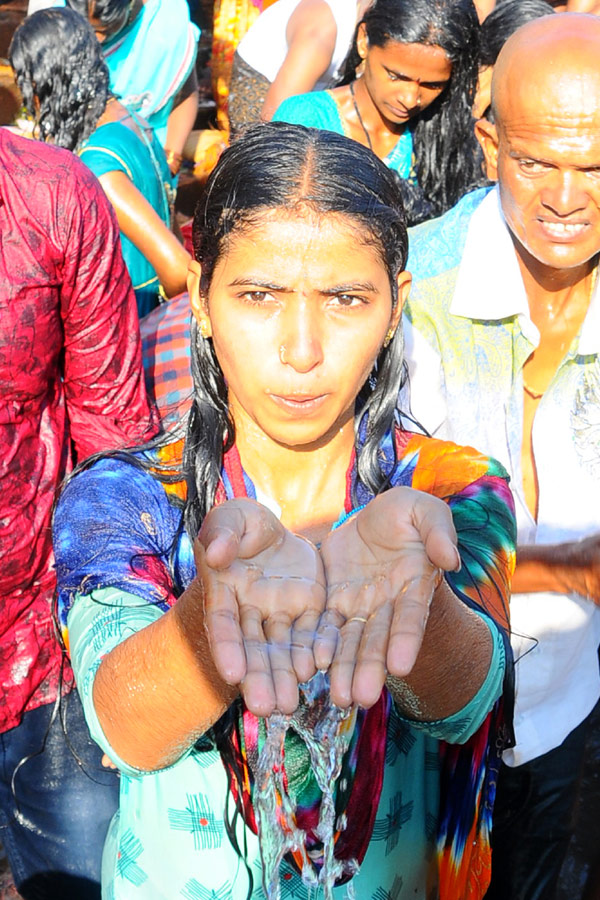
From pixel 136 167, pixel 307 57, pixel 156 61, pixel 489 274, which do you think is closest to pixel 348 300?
pixel 489 274

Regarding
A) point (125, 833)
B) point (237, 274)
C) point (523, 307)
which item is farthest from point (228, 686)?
point (523, 307)

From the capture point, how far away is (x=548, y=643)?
7.54 feet

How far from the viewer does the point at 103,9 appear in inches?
163

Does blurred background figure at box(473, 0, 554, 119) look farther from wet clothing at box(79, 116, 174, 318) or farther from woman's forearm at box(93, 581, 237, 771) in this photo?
woman's forearm at box(93, 581, 237, 771)

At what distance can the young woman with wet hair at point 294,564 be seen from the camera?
4.23ft

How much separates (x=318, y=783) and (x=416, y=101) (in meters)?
2.48

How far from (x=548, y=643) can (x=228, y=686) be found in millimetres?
1157

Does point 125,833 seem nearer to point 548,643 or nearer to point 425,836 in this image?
point 425,836

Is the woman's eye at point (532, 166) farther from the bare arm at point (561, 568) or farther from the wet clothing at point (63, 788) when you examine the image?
the wet clothing at point (63, 788)

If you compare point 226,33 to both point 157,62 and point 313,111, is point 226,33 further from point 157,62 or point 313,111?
point 313,111

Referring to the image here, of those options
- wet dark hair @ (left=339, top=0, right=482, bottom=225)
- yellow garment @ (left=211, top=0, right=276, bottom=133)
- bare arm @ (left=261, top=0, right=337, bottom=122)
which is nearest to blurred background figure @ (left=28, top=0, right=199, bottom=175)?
yellow garment @ (left=211, top=0, right=276, bottom=133)

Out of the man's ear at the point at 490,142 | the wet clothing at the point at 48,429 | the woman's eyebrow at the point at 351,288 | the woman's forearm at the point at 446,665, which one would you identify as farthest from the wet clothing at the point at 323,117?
the woman's forearm at the point at 446,665

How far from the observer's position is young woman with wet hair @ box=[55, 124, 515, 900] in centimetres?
129

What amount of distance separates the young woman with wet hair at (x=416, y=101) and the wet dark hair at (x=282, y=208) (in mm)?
1810
